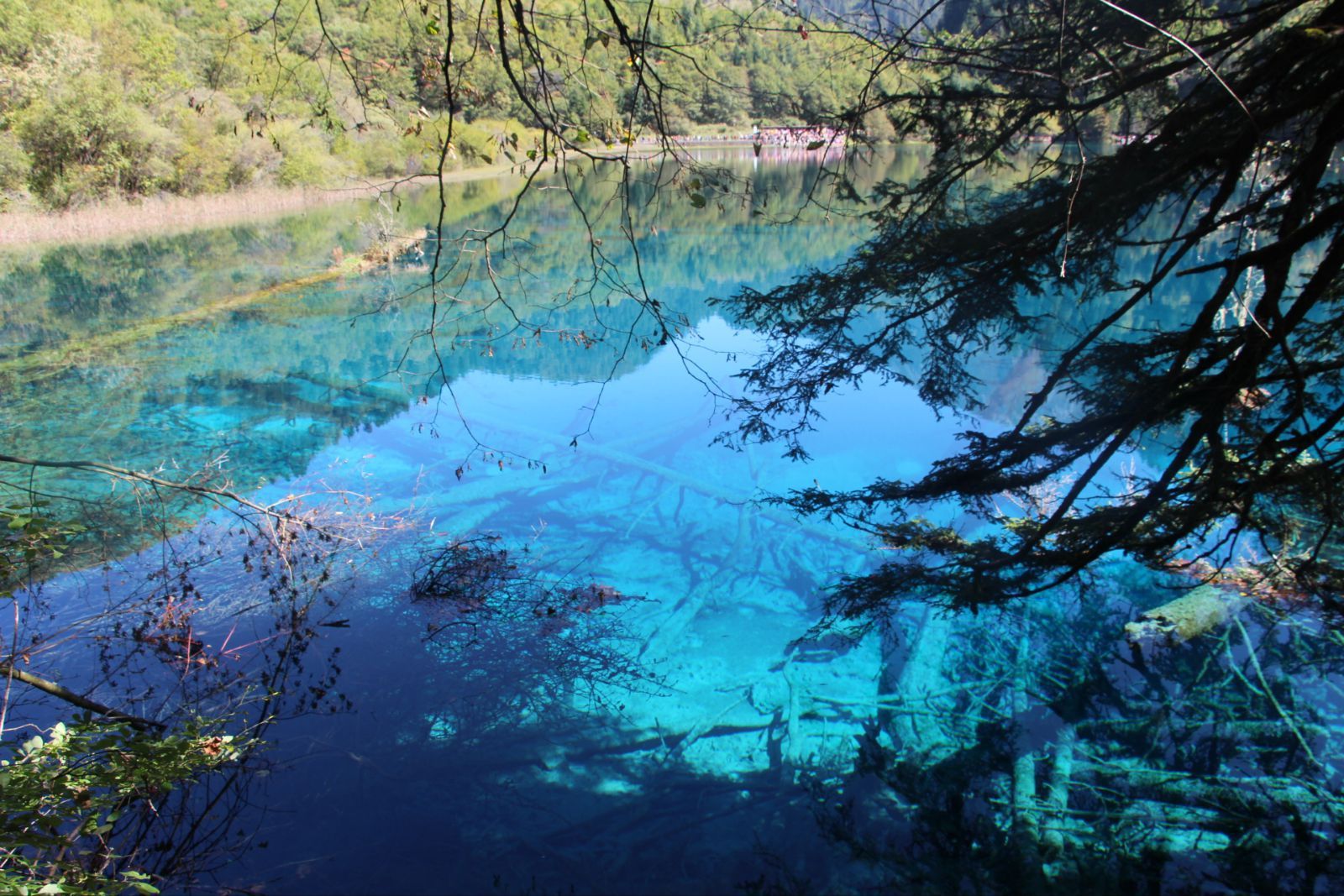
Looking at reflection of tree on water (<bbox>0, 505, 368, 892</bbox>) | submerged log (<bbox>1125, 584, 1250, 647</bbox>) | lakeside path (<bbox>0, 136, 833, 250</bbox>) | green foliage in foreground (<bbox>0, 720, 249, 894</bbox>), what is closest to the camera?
green foliage in foreground (<bbox>0, 720, 249, 894</bbox>)

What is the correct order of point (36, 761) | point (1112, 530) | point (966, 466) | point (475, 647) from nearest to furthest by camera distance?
point (36, 761)
point (1112, 530)
point (966, 466)
point (475, 647)

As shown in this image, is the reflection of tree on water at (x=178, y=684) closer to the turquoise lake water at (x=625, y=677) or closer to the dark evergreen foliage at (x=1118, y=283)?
the turquoise lake water at (x=625, y=677)

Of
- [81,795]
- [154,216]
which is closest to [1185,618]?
[81,795]

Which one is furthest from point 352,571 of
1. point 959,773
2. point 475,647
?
point 959,773

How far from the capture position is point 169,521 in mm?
6238

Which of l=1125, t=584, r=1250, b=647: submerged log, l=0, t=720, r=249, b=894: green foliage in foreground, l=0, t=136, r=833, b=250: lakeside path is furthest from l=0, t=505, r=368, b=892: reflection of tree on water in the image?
l=0, t=136, r=833, b=250: lakeside path

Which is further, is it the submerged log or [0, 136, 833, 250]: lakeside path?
[0, 136, 833, 250]: lakeside path

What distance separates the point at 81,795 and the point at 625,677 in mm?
2860

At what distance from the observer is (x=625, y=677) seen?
189 inches

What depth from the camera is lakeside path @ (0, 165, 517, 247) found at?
19.0 metres

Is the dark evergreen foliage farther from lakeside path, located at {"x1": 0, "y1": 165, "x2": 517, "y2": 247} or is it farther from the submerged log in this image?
lakeside path, located at {"x1": 0, "y1": 165, "x2": 517, "y2": 247}

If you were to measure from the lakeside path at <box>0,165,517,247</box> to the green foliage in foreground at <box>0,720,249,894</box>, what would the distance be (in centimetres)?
1534

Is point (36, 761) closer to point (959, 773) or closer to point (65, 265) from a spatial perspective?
point (959, 773)

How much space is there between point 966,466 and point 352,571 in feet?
13.7
